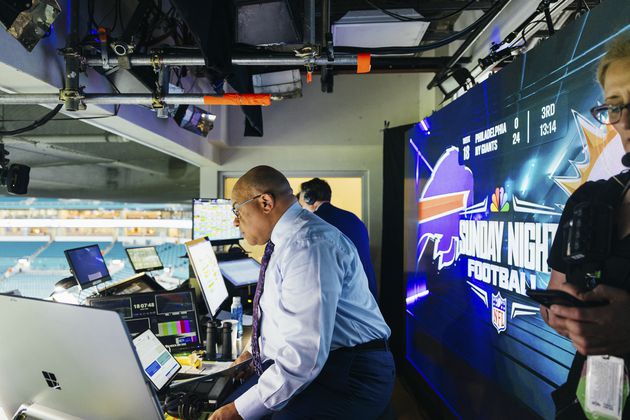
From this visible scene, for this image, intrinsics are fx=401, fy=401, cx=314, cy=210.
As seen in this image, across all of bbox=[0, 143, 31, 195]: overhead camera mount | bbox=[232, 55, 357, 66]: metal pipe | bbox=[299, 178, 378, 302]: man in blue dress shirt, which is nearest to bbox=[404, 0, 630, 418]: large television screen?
bbox=[299, 178, 378, 302]: man in blue dress shirt

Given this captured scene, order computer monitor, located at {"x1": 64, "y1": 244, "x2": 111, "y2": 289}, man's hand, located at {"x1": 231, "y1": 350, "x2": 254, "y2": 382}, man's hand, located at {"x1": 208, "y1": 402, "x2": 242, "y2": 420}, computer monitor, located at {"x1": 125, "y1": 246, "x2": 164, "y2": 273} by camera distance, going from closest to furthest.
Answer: man's hand, located at {"x1": 208, "y1": 402, "x2": 242, "y2": 420} → man's hand, located at {"x1": 231, "y1": 350, "x2": 254, "y2": 382} → computer monitor, located at {"x1": 64, "y1": 244, "x2": 111, "y2": 289} → computer monitor, located at {"x1": 125, "y1": 246, "x2": 164, "y2": 273}

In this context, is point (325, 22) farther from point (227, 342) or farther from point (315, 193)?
point (315, 193)

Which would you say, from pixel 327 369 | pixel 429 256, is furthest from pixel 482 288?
pixel 327 369

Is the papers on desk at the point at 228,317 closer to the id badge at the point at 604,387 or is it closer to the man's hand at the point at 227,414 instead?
the man's hand at the point at 227,414

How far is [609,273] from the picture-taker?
3.56 ft

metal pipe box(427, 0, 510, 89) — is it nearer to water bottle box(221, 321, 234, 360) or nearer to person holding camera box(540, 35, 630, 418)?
person holding camera box(540, 35, 630, 418)

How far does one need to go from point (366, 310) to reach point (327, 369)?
0.25 m

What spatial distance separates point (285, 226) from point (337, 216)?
5.95ft

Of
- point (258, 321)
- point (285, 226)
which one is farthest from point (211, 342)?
point (285, 226)

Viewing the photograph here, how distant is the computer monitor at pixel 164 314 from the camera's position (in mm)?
1896

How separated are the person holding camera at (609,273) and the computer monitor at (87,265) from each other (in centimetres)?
235

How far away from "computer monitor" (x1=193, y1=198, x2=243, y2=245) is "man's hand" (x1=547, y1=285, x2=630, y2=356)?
3.22m

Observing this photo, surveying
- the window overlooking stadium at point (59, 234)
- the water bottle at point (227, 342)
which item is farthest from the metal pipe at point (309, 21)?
the window overlooking stadium at point (59, 234)

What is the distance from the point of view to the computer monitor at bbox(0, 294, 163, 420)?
2.95 ft
